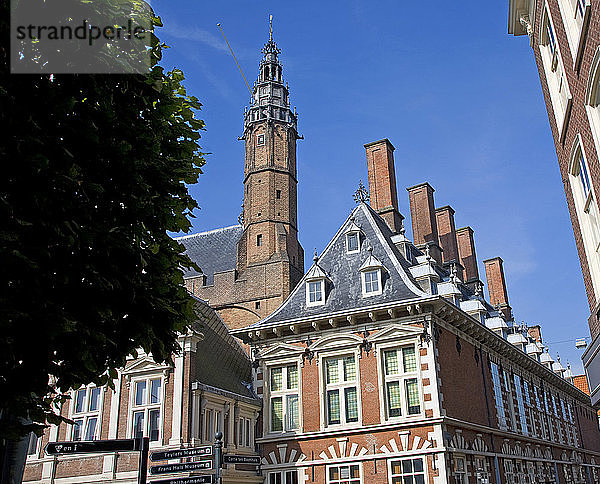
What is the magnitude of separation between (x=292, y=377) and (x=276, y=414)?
4.97 feet

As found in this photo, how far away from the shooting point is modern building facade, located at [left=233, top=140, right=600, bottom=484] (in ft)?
65.1

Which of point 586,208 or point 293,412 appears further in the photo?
point 293,412

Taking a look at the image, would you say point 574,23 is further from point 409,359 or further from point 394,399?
point 394,399

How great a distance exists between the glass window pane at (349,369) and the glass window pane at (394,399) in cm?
137

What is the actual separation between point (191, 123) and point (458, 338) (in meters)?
16.5

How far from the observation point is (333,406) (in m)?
21.3

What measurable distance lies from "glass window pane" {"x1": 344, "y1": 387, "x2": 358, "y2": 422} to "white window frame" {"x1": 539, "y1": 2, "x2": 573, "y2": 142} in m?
11.8

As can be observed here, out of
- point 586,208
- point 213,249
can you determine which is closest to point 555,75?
point 586,208

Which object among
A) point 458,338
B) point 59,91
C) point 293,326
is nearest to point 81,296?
point 59,91

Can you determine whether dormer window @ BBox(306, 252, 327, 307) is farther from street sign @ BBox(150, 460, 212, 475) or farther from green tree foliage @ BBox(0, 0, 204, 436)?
green tree foliage @ BBox(0, 0, 204, 436)

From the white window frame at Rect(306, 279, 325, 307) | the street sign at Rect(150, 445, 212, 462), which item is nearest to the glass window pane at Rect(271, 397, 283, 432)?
the white window frame at Rect(306, 279, 325, 307)

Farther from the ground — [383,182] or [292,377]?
[383,182]

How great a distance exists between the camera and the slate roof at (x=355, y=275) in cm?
2189

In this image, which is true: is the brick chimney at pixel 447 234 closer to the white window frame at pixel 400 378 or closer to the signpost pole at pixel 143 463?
the white window frame at pixel 400 378
